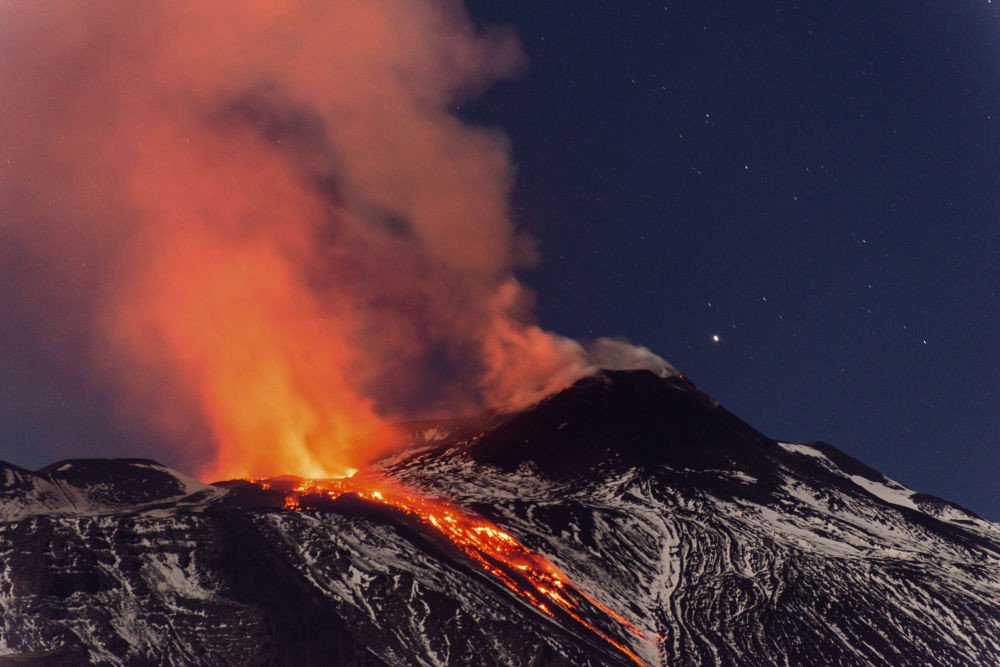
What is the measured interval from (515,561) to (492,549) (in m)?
2.92

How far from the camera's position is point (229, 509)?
3332 inches

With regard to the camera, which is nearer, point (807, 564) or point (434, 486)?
point (807, 564)

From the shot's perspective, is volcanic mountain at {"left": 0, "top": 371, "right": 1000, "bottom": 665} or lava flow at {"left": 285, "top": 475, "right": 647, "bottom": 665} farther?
lava flow at {"left": 285, "top": 475, "right": 647, "bottom": 665}

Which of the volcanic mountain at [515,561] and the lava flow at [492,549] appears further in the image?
the lava flow at [492,549]

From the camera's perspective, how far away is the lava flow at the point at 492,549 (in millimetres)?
77875

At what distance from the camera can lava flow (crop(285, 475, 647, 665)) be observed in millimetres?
77875

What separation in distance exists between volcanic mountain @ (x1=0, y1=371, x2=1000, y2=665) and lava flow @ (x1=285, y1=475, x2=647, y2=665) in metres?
0.31

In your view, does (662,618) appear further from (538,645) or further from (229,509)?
(229,509)

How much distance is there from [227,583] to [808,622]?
4596 centimetres

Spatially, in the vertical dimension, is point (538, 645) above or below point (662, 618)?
below

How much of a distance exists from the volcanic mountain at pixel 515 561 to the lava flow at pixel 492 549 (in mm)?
306

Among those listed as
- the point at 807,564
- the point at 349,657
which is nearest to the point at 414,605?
the point at 349,657

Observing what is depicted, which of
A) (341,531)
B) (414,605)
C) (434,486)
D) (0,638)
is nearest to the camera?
(0,638)

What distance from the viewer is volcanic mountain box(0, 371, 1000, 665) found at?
213 ft
